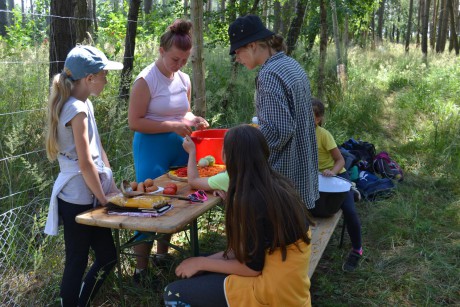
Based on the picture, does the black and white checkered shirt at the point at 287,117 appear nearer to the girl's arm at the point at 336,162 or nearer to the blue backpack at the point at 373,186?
the girl's arm at the point at 336,162

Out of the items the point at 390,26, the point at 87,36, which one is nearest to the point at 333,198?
the point at 87,36

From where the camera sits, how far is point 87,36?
497 centimetres

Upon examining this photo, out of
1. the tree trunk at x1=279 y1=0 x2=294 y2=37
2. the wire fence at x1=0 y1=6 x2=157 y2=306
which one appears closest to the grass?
the wire fence at x1=0 y1=6 x2=157 y2=306

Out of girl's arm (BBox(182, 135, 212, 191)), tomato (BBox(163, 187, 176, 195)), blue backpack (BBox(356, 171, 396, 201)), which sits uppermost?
girl's arm (BBox(182, 135, 212, 191))

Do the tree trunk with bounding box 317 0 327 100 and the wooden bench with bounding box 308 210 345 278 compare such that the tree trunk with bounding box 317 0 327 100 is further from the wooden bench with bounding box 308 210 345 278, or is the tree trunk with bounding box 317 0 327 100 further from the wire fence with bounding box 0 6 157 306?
the wooden bench with bounding box 308 210 345 278

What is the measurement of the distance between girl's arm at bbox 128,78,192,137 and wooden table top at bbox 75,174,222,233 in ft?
2.00

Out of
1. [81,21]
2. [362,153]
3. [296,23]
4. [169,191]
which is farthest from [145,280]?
[296,23]

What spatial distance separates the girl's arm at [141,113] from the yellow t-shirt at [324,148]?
4.99 ft

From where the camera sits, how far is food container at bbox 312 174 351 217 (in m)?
3.56

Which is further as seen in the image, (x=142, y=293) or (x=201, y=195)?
(x=142, y=293)

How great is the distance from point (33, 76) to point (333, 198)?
3.07 meters

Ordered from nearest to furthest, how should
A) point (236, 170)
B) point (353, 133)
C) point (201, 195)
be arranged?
1. point (236, 170)
2. point (201, 195)
3. point (353, 133)

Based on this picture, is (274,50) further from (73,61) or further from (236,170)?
(73,61)

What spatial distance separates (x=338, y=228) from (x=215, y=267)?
2.60 metres
